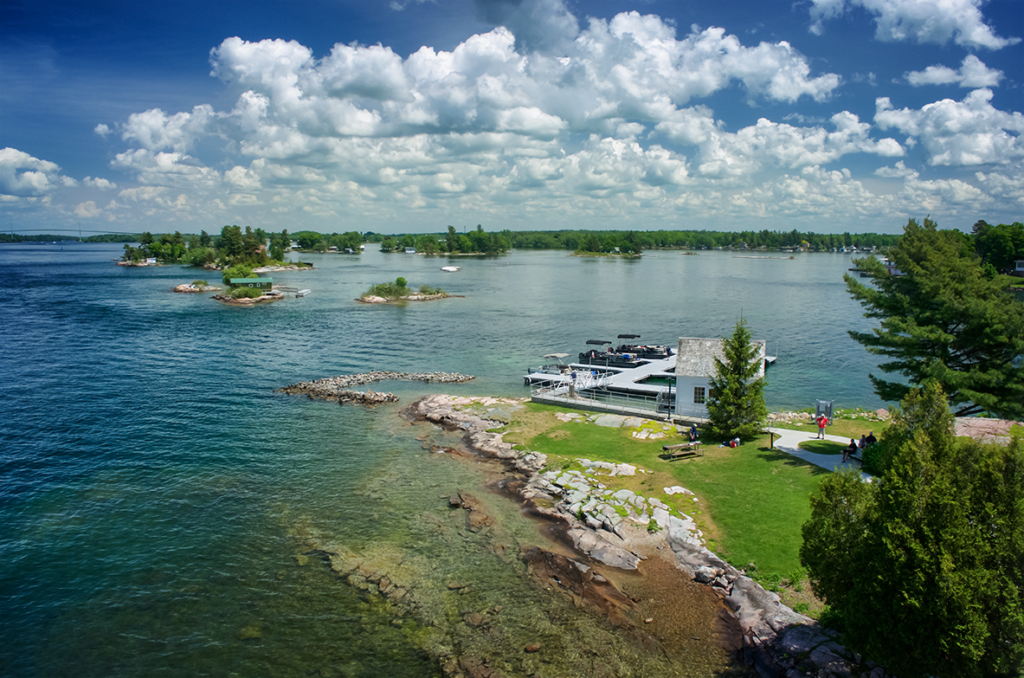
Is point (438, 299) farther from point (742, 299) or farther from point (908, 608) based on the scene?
point (908, 608)

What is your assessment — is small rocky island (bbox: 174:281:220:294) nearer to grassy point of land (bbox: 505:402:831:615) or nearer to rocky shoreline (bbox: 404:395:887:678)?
rocky shoreline (bbox: 404:395:887:678)

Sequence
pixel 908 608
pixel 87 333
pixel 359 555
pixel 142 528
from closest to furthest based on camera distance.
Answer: pixel 908 608
pixel 359 555
pixel 142 528
pixel 87 333

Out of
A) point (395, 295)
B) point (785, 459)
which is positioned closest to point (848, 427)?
point (785, 459)

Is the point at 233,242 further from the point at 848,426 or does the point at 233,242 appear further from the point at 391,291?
the point at 848,426

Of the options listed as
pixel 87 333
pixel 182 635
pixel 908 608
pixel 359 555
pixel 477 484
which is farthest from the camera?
pixel 87 333

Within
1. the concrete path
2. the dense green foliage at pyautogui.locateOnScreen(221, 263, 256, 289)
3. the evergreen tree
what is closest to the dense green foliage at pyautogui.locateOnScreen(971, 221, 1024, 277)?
the concrete path

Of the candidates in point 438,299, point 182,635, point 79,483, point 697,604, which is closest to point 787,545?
point 697,604
